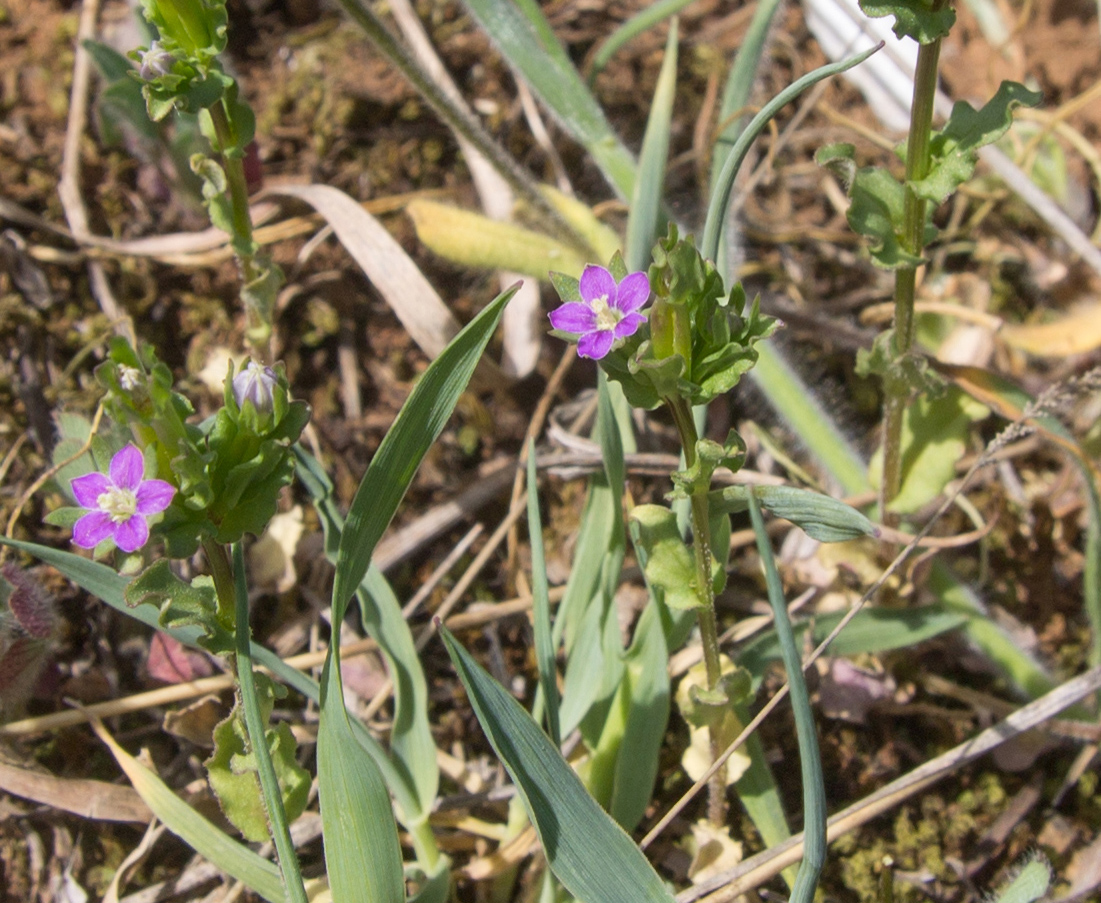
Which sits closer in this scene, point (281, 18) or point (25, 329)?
point (25, 329)

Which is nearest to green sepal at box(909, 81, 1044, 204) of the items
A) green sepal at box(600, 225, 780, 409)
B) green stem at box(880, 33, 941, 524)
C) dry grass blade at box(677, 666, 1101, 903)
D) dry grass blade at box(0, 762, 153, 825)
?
green stem at box(880, 33, 941, 524)

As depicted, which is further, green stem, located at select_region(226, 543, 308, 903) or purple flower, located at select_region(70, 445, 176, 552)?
green stem, located at select_region(226, 543, 308, 903)

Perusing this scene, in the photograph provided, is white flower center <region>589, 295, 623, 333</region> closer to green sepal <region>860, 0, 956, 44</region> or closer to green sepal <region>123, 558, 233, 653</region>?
green sepal <region>860, 0, 956, 44</region>

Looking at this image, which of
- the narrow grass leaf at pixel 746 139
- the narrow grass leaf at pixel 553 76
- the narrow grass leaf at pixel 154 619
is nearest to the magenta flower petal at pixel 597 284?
the narrow grass leaf at pixel 746 139

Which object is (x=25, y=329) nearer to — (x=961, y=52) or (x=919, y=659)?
(x=919, y=659)

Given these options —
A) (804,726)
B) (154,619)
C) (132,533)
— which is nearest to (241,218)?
(154,619)

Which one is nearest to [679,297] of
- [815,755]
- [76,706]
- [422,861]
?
[815,755]

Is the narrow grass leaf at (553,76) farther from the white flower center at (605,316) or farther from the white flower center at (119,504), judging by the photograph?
the white flower center at (119,504)
